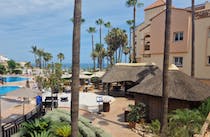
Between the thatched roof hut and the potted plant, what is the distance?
2.73 ft

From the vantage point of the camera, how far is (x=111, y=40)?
53.6 m

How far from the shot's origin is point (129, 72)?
2714cm

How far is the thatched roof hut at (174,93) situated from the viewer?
1511 cm

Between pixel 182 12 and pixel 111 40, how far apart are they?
29347 mm

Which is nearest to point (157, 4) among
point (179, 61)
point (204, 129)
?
point (179, 61)

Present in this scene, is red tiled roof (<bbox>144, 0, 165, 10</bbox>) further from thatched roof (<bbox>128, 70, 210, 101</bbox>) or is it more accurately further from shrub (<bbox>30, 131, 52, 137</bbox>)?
shrub (<bbox>30, 131, 52, 137</bbox>)

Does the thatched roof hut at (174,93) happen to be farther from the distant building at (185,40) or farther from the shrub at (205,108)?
the distant building at (185,40)

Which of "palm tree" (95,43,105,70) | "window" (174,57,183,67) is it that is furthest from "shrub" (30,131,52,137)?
"palm tree" (95,43,105,70)

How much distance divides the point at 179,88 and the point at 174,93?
65 cm

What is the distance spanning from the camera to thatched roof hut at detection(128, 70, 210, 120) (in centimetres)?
1511

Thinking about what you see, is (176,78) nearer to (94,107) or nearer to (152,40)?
(94,107)

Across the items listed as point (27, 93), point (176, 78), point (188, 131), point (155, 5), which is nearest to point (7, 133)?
point (27, 93)

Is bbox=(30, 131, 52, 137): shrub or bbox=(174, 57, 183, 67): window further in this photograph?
bbox=(174, 57, 183, 67): window

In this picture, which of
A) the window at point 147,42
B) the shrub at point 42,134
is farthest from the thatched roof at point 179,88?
the window at point 147,42
